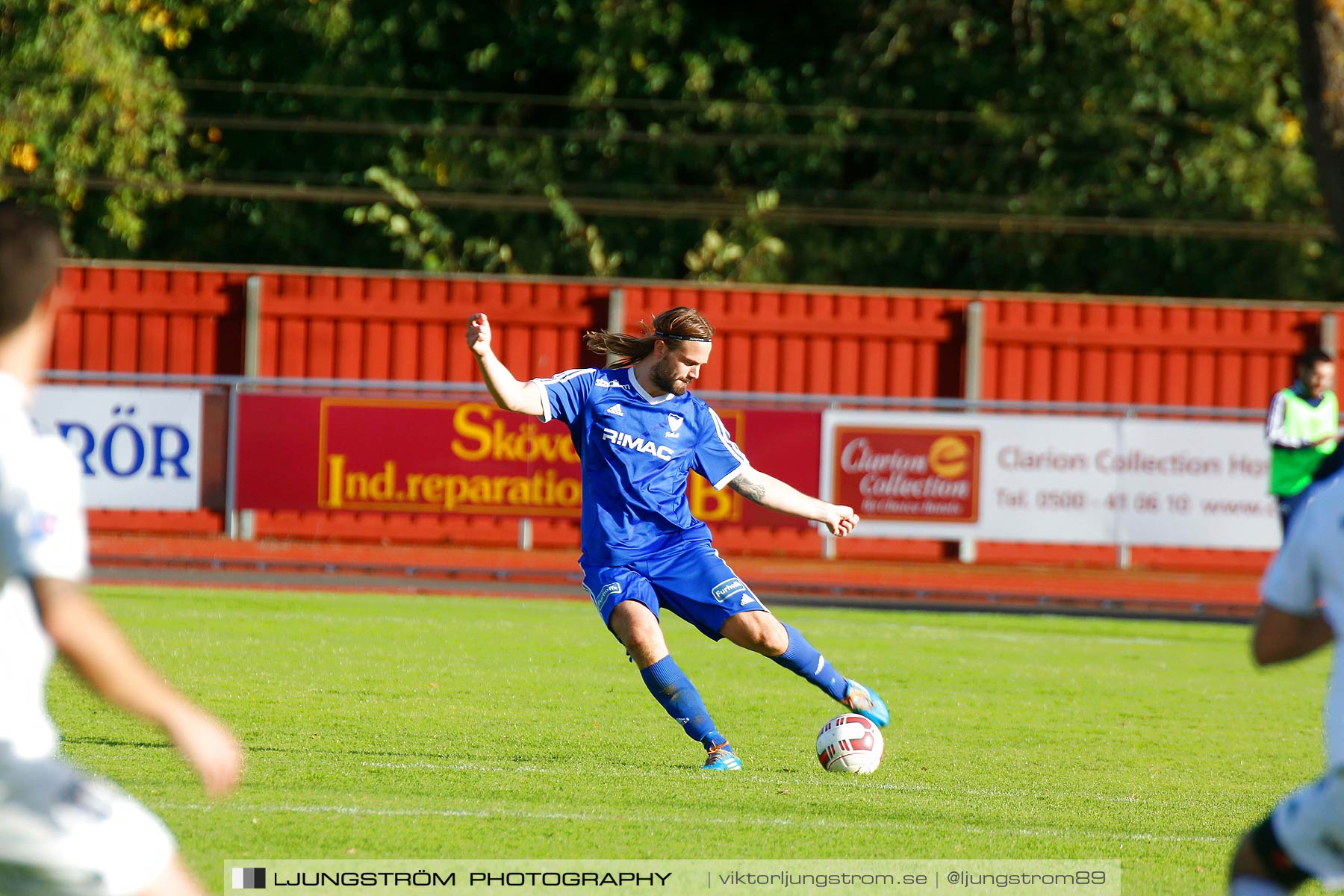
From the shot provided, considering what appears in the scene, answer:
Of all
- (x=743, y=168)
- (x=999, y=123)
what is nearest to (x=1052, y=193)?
(x=999, y=123)

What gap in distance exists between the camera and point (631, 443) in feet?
22.2

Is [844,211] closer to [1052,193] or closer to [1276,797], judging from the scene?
[1052,193]

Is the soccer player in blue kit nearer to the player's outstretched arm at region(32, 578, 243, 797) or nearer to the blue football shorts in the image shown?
the blue football shorts

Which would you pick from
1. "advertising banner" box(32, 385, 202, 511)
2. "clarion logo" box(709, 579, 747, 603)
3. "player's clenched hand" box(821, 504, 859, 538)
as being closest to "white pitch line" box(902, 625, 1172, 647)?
"player's clenched hand" box(821, 504, 859, 538)

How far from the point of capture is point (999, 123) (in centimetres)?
2588

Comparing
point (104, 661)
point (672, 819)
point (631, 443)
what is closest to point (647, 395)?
point (631, 443)

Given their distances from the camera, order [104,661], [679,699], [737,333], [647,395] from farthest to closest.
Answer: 1. [737,333]
2. [647,395]
3. [679,699]
4. [104,661]

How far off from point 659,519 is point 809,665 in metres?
0.91

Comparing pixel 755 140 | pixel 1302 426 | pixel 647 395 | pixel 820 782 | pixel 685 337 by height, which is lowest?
pixel 820 782

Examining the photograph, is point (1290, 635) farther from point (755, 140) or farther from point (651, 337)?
point (755, 140)

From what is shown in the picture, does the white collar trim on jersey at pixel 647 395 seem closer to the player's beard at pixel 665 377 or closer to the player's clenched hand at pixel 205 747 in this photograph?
the player's beard at pixel 665 377

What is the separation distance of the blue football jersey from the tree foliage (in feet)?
57.8

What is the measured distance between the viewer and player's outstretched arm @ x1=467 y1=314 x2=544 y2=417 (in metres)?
6.18

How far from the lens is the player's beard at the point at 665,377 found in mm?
6777
